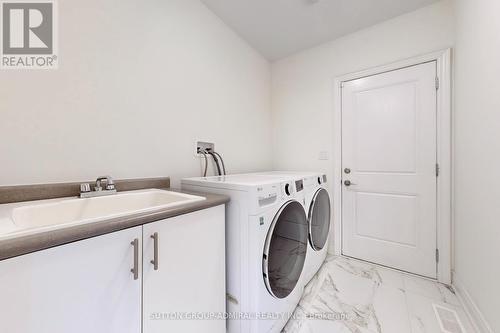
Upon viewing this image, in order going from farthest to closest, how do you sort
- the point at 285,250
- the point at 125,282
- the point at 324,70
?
the point at 324,70 < the point at 285,250 < the point at 125,282

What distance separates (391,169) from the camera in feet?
6.45

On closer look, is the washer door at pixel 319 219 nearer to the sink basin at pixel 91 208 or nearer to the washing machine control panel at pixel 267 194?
the washing machine control panel at pixel 267 194

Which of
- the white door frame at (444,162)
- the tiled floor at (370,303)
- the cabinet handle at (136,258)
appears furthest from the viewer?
the white door frame at (444,162)

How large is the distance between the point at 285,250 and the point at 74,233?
3.77ft

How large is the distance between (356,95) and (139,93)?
6.80ft

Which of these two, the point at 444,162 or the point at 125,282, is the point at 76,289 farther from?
the point at 444,162

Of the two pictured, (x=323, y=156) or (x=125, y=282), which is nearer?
(x=125, y=282)

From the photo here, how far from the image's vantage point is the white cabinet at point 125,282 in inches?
20.2

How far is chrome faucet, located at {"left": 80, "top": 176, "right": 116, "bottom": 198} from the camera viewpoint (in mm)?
1031

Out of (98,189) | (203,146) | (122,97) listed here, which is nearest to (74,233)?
(98,189)

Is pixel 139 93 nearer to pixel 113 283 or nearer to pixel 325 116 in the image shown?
pixel 113 283

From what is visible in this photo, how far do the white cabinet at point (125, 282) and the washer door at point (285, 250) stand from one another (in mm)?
276

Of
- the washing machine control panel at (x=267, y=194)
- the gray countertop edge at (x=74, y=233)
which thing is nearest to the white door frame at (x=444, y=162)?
the washing machine control panel at (x=267, y=194)

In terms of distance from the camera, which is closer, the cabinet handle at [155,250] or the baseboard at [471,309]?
the cabinet handle at [155,250]
